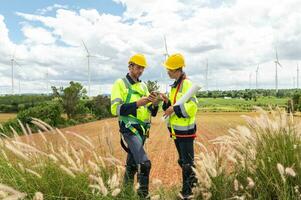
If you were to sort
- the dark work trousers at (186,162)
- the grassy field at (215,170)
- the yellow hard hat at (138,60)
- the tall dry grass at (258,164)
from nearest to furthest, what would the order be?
the grassy field at (215,170), the tall dry grass at (258,164), the dark work trousers at (186,162), the yellow hard hat at (138,60)

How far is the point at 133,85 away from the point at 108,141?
1.15 m

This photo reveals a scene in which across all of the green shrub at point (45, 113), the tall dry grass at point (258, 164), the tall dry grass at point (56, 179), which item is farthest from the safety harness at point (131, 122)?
the green shrub at point (45, 113)

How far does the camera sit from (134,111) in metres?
6.93

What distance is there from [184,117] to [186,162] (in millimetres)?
678

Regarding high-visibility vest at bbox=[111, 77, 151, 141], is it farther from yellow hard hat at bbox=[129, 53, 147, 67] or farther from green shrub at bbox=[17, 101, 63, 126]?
green shrub at bbox=[17, 101, 63, 126]

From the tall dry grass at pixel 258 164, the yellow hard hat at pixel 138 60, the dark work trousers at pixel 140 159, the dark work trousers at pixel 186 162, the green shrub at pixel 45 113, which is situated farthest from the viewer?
the green shrub at pixel 45 113

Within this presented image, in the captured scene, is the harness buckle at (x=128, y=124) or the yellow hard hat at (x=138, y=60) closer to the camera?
the harness buckle at (x=128, y=124)

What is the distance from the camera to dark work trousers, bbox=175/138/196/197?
675 centimetres

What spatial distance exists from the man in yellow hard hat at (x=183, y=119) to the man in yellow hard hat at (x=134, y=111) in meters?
0.35

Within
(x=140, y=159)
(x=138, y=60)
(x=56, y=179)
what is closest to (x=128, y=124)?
(x=140, y=159)

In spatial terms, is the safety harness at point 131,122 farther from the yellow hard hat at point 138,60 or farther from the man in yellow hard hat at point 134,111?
the yellow hard hat at point 138,60

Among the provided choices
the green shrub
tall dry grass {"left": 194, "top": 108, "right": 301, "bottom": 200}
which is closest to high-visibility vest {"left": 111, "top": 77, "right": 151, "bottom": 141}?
tall dry grass {"left": 194, "top": 108, "right": 301, "bottom": 200}

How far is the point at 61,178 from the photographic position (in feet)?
17.7

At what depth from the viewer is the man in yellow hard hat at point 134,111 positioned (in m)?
6.74
